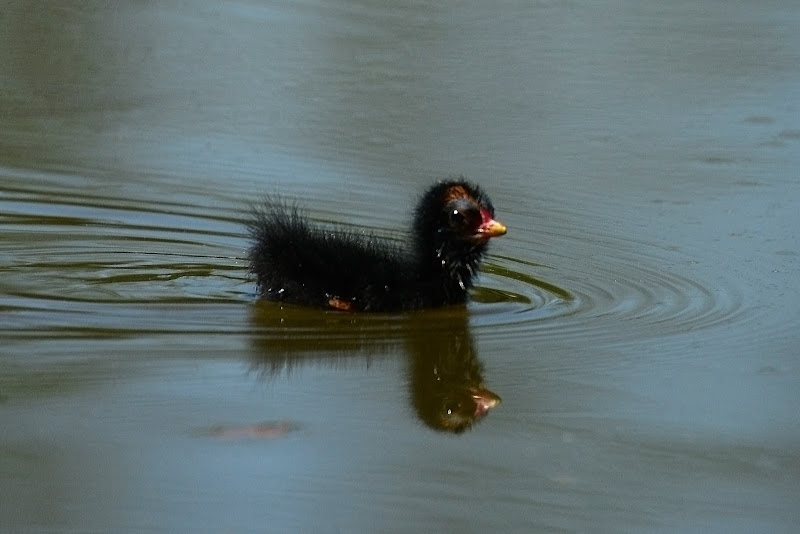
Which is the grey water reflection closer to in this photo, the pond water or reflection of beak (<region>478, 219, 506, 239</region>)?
the pond water

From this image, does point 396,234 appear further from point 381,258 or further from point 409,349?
point 409,349

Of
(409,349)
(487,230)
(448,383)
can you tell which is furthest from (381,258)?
(448,383)

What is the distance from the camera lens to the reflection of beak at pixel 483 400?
5.80 meters

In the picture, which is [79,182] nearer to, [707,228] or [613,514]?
[707,228]

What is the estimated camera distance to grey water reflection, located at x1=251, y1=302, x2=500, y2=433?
19.3 feet

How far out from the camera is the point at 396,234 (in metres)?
8.39

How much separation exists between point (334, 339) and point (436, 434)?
120 cm

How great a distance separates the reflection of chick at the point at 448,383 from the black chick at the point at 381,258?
1.52ft

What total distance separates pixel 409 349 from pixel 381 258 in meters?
0.92

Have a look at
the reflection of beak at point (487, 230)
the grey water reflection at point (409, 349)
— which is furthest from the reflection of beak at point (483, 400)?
the reflection of beak at point (487, 230)

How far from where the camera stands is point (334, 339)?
6.62 m

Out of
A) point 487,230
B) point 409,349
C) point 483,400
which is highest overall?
point 487,230

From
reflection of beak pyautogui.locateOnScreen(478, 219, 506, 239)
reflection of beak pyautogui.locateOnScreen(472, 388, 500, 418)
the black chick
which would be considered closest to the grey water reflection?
reflection of beak pyautogui.locateOnScreen(472, 388, 500, 418)

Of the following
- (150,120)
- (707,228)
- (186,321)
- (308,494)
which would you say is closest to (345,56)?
(150,120)
